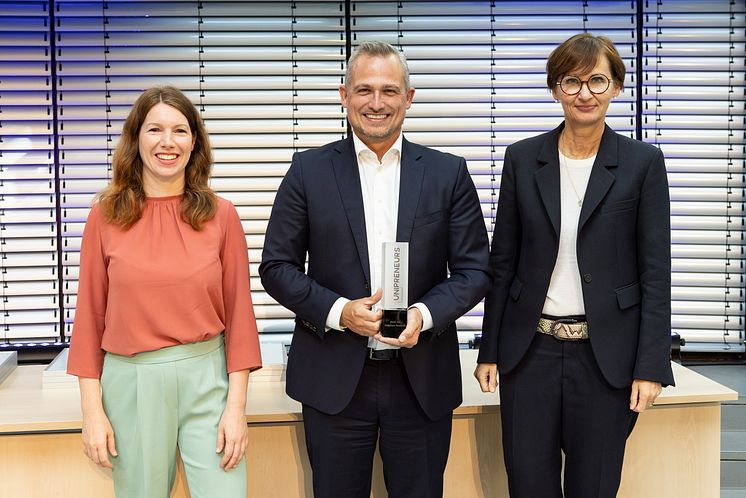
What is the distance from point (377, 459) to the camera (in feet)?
9.04

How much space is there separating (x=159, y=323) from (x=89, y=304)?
0.73ft

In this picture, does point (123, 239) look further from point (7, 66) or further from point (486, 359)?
point (7, 66)

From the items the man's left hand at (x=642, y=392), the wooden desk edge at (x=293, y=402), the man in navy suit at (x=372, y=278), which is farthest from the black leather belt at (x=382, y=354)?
the man's left hand at (x=642, y=392)

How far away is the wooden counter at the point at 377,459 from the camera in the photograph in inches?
102

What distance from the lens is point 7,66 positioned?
4617 millimetres

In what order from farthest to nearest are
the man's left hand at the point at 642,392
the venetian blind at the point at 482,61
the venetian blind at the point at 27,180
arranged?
1. the venetian blind at the point at 482,61
2. the venetian blind at the point at 27,180
3. the man's left hand at the point at 642,392

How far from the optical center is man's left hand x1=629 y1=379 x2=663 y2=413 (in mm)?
2236

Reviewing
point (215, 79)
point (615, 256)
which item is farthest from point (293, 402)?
point (215, 79)

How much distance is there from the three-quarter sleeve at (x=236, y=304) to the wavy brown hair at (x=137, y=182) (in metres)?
0.10

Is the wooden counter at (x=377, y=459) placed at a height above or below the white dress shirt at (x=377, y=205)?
below

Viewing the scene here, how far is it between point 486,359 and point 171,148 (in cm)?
121

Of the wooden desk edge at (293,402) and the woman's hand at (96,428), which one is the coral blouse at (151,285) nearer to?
the woman's hand at (96,428)

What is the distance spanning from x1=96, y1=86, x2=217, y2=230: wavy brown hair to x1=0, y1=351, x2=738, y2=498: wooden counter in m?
0.85

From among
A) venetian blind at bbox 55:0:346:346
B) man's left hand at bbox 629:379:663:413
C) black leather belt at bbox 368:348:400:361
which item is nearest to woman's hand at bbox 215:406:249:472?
black leather belt at bbox 368:348:400:361
